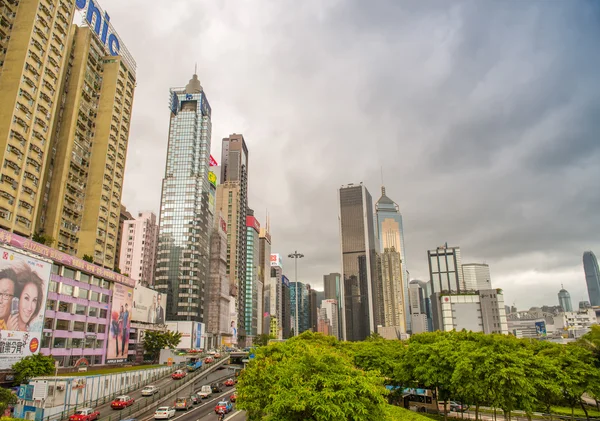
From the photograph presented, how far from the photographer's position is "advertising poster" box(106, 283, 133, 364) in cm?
9456

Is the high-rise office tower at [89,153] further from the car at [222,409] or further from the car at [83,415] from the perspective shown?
the car at [222,409]

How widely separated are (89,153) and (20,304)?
5097cm

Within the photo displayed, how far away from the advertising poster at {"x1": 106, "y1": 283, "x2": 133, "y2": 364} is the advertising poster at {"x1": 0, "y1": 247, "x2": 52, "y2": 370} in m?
25.4

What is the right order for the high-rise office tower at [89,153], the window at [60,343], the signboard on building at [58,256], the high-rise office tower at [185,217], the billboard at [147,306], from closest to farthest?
the signboard on building at [58,256] < the window at [60,343] < the high-rise office tower at [89,153] < the billboard at [147,306] < the high-rise office tower at [185,217]

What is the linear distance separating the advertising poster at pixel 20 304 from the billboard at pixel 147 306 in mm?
57044

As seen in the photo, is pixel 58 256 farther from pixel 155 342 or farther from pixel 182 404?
pixel 155 342

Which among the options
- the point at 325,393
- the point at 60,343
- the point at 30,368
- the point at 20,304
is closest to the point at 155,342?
the point at 60,343

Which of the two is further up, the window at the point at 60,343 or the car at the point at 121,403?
the window at the point at 60,343

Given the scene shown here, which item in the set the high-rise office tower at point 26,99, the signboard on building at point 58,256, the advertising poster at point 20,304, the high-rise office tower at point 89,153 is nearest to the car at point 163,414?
the advertising poster at point 20,304

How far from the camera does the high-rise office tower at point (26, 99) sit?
77562 mm

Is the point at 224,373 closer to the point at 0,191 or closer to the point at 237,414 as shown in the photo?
the point at 237,414

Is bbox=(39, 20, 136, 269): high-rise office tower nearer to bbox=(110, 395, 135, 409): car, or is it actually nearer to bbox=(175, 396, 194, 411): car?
bbox=(110, 395, 135, 409): car

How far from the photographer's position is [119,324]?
97875mm

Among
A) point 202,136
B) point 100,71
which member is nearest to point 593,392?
point 100,71
